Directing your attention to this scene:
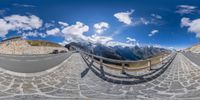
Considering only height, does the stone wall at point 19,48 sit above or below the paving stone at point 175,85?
above

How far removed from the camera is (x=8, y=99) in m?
7.18

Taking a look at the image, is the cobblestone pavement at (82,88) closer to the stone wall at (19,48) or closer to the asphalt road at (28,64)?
the asphalt road at (28,64)

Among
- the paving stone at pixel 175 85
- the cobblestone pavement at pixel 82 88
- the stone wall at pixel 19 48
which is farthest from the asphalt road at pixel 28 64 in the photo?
the stone wall at pixel 19 48

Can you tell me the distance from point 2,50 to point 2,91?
38.6 m

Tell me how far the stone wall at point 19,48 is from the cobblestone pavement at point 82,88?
1429 inches

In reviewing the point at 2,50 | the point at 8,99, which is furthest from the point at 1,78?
the point at 2,50

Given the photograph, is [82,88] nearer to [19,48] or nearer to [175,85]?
[175,85]

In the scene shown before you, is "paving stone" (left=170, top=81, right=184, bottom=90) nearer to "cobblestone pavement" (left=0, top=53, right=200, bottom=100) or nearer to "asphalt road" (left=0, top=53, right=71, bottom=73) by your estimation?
"cobblestone pavement" (left=0, top=53, right=200, bottom=100)

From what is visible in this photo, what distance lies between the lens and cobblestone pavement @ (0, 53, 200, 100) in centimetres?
794

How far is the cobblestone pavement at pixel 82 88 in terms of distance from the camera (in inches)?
313

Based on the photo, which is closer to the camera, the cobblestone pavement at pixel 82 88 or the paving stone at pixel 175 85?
the cobblestone pavement at pixel 82 88

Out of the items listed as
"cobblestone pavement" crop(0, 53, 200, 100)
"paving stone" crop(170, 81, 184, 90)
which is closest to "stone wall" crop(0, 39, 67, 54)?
"cobblestone pavement" crop(0, 53, 200, 100)

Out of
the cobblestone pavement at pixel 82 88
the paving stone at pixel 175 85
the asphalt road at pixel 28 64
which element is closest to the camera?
the cobblestone pavement at pixel 82 88

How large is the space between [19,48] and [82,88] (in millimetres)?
40629
